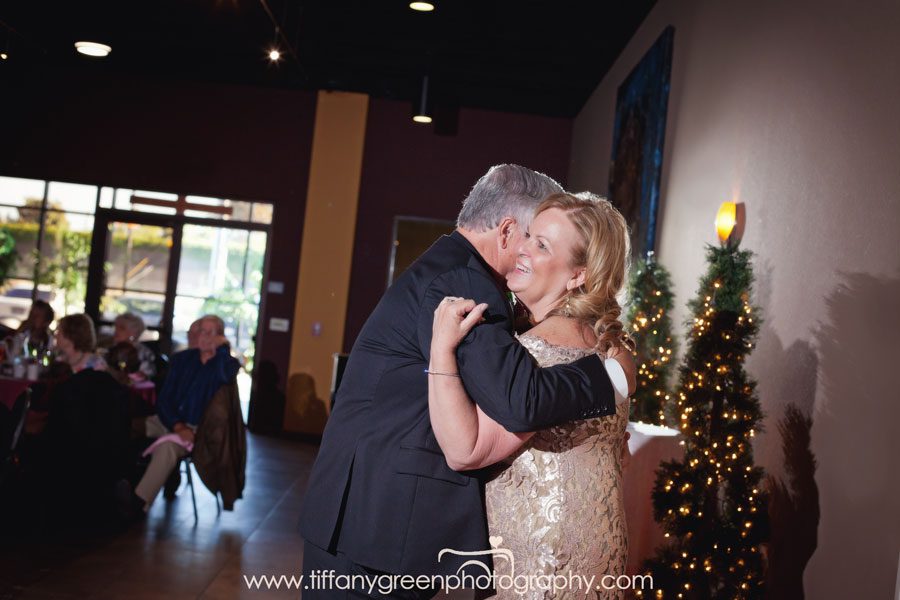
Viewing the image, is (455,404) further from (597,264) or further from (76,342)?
(76,342)

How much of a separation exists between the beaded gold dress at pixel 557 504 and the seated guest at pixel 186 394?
4.73 meters

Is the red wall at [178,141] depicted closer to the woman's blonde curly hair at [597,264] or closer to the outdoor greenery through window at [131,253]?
the outdoor greenery through window at [131,253]

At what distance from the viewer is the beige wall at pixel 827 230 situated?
3.25 metres

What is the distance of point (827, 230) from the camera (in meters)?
3.83

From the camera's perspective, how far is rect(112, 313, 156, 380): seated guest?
25.0 feet

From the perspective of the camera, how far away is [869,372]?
333 centimetres

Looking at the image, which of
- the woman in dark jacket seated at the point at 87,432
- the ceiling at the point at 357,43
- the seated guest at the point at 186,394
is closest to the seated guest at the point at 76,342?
the seated guest at the point at 186,394

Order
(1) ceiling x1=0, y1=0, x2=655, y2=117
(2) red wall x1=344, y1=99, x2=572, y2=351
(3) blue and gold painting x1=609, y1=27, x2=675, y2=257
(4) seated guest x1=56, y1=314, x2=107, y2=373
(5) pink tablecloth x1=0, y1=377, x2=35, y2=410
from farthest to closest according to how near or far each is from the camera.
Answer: (2) red wall x1=344, y1=99, x2=572, y2=351
(1) ceiling x1=0, y1=0, x2=655, y2=117
(3) blue and gold painting x1=609, y1=27, x2=675, y2=257
(4) seated guest x1=56, y1=314, x2=107, y2=373
(5) pink tablecloth x1=0, y1=377, x2=35, y2=410

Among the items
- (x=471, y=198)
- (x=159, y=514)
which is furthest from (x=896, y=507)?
(x=159, y=514)

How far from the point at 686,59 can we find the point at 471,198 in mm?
4731

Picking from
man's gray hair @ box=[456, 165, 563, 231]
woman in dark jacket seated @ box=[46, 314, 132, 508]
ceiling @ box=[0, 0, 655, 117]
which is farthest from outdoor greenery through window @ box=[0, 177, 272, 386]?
man's gray hair @ box=[456, 165, 563, 231]

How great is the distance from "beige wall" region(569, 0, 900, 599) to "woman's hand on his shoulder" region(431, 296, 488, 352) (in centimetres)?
187

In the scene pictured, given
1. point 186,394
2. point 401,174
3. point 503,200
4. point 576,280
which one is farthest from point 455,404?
point 401,174

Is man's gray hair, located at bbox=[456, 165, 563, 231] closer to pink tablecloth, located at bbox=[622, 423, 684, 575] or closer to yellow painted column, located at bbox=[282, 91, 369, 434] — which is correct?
pink tablecloth, located at bbox=[622, 423, 684, 575]
